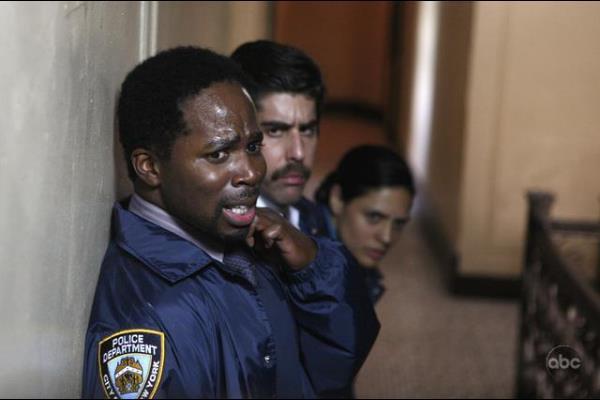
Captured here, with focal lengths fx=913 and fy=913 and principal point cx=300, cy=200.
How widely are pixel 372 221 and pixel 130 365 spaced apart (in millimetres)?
1083

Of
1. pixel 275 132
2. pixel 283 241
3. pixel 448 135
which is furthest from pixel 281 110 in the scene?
pixel 448 135

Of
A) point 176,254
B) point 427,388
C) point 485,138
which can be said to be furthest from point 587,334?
point 485,138

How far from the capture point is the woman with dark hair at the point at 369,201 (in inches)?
80.1

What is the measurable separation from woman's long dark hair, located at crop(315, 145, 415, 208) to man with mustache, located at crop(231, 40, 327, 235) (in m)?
0.48

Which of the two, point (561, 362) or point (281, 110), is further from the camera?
point (281, 110)

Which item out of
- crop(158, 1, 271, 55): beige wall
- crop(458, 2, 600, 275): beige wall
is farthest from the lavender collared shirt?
crop(458, 2, 600, 275): beige wall

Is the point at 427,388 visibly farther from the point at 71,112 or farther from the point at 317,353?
the point at 71,112

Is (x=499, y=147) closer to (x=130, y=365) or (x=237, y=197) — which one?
(x=237, y=197)

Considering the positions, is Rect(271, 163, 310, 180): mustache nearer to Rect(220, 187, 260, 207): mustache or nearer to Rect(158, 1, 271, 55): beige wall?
Rect(158, 1, 271, 55): beige wall

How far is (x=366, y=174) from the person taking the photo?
6.97ft

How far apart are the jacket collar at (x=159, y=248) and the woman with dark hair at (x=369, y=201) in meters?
0.83

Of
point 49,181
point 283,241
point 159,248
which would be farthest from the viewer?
point 283,241

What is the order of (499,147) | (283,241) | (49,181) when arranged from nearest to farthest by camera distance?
(49,181) < (283,241) < (499,147)

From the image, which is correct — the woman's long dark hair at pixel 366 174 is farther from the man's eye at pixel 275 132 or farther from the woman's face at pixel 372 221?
the man's eye at pixel 275 132
